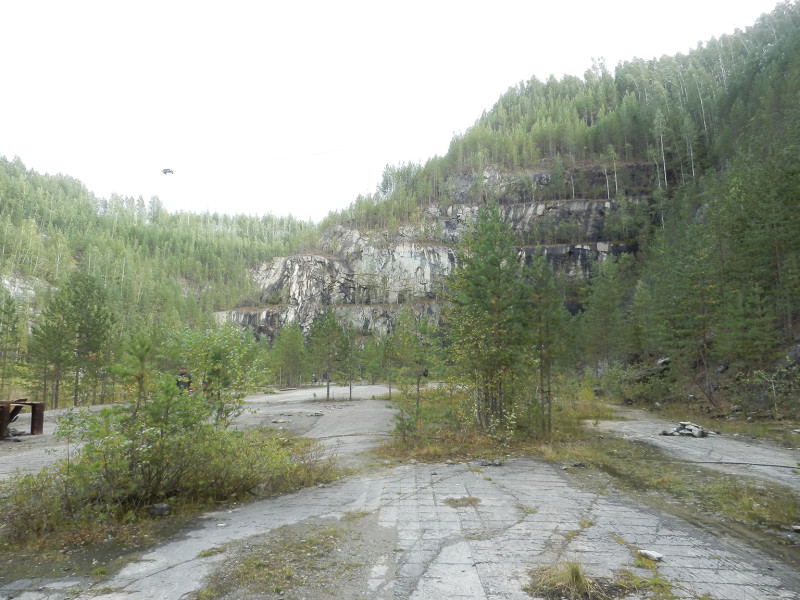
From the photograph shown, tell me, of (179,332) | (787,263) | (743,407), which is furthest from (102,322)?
(787,263)

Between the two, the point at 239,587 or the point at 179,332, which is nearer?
the point at 239,587

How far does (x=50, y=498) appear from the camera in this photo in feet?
18.2

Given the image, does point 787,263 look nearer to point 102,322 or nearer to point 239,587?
point 239,587

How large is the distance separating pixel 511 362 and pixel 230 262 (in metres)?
138

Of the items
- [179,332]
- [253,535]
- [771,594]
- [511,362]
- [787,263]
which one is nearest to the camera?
[771,594]

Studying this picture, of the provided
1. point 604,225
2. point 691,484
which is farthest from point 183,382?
point 604,225

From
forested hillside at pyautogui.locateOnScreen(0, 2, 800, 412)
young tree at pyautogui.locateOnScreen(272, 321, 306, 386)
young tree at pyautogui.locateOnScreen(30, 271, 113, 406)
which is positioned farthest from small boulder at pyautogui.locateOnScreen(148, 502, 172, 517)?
young tree at pyautogui.locateOnScreen(272, 321, 306, 386)

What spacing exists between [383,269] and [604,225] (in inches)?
2031

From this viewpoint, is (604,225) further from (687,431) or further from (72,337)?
(72,337)

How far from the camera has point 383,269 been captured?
10125 centimetres

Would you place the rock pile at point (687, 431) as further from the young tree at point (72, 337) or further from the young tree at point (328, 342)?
the young tree at point (72, 337)

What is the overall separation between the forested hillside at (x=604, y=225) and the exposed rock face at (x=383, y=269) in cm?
191

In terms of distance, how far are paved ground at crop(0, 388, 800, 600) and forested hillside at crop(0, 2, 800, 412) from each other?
4.92 metres

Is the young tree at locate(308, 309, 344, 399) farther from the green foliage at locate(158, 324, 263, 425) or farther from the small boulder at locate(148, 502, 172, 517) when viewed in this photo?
the small boulder at locate(148, 502, 172, 517)
